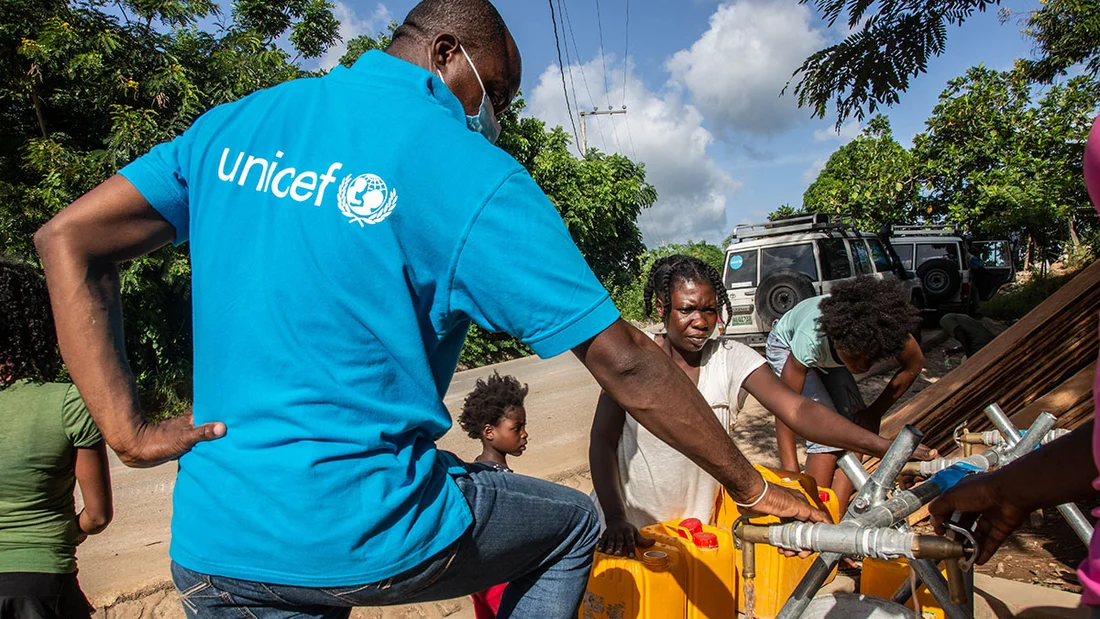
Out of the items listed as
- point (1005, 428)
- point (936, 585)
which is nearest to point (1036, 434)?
point (1005, 428)

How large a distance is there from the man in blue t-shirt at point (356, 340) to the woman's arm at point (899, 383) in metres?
2.74

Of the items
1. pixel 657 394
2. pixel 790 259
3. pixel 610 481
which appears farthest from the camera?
pixel 790 259

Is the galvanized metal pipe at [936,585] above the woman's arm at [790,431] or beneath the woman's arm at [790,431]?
beneath

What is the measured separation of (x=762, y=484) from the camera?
1.54m

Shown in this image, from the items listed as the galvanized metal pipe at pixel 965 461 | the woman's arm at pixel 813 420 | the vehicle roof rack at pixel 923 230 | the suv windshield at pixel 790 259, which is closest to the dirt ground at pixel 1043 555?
the woman's arm at pixel 813 420

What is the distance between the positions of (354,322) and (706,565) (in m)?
1.79

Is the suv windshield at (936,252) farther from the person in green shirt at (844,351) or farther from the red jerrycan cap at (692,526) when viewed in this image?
the red jerrycan cap at (692,526)

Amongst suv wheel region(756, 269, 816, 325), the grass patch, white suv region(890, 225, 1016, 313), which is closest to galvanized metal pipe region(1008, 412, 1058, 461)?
suv wheel region(756, 269, 816, 325)

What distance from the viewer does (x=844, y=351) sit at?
3709mm

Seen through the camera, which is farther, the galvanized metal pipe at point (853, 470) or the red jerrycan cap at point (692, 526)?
the red jerrycan cap at point (692, 526)

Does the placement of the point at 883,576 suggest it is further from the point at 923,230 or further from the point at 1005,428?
the point at 923,230

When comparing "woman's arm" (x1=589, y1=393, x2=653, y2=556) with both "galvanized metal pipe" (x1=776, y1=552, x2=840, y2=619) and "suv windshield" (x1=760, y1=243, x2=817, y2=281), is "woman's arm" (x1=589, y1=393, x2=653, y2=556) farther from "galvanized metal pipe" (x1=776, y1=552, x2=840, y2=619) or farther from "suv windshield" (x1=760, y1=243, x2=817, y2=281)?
"suv windshield" (x1=760, y1=243, x2=817, y2=281)

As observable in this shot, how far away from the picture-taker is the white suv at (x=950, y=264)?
1411cm

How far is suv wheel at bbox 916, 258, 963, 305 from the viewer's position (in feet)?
46.2
